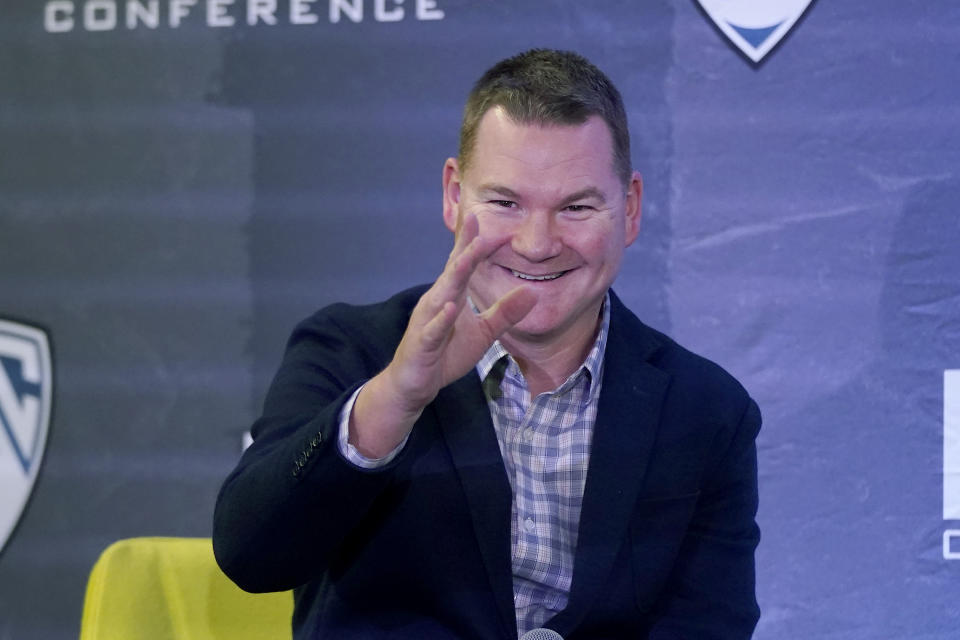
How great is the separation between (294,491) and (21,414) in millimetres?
1593

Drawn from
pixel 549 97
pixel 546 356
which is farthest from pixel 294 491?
pixel 549 97

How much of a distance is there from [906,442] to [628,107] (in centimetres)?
96

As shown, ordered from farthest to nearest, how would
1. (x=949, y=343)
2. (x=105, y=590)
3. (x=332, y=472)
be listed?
(x=949, y=343)
(x=105, y=590)
(x=332, y=472)

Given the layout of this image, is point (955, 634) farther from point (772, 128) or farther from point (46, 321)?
point (46, 321)

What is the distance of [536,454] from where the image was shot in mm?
1478

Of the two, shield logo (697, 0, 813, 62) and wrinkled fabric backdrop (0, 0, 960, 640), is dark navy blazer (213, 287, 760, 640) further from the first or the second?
shield logo (697, 0, 813, 62)

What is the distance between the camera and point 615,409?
148 cm

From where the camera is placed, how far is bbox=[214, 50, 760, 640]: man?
1376 millimetres

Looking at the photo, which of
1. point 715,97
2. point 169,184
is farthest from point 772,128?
point 169,184

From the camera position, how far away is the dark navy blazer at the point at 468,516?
49.6 inches

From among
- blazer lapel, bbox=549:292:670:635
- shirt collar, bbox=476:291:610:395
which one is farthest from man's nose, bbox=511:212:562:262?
blazer lapel, bbox=549:292:670:635

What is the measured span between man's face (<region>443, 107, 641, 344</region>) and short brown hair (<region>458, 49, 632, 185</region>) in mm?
15

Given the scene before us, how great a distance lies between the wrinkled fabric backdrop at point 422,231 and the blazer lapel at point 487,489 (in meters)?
1.02

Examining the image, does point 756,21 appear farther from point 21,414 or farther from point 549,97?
point 21,414
